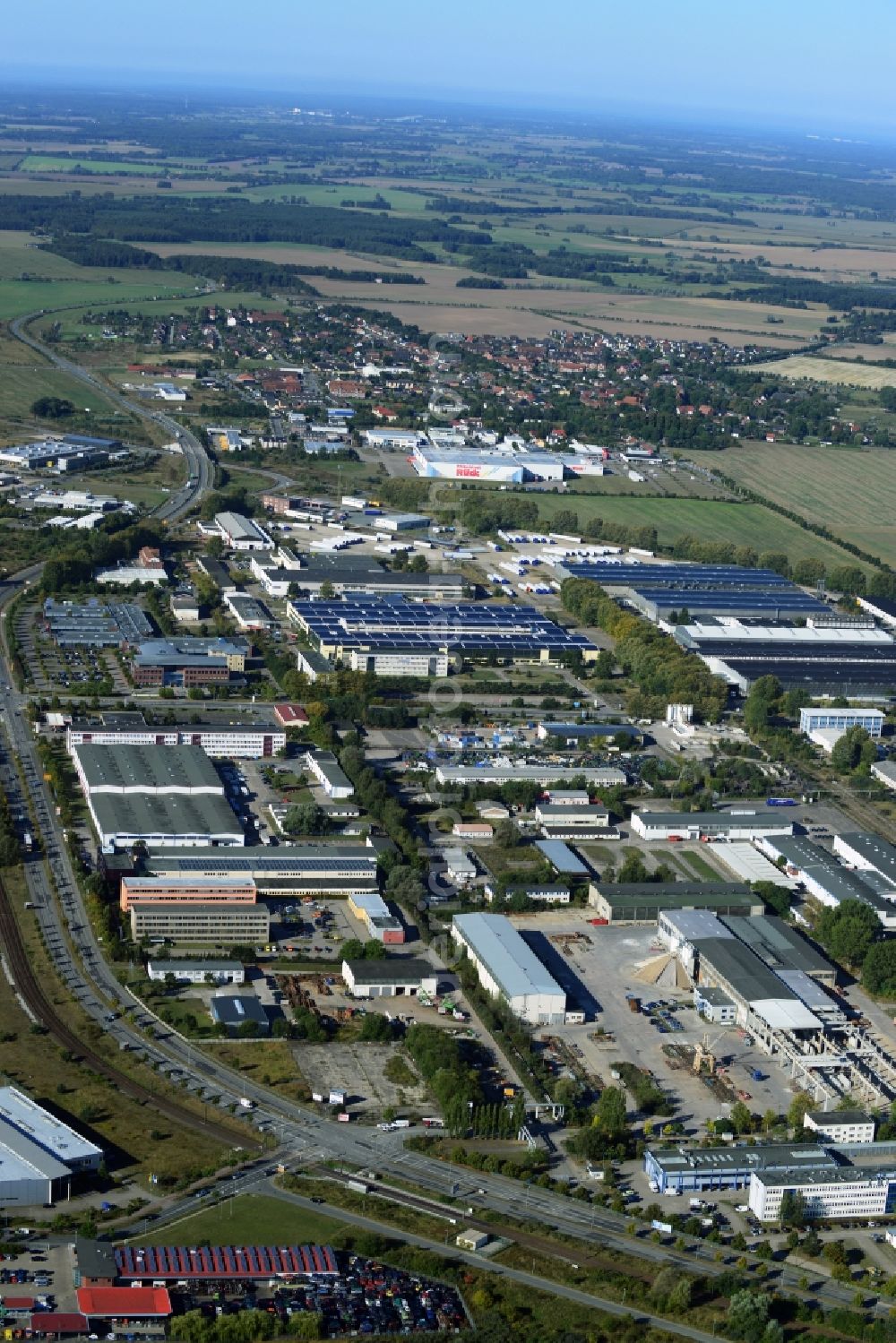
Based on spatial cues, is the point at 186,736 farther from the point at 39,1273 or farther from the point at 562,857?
the point at 39,1273

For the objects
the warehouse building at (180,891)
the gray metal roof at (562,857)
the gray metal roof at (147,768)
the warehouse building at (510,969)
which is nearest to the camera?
the warehouse building at (510,969)

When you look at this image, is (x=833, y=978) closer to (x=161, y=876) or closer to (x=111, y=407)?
(x=161, y=876)

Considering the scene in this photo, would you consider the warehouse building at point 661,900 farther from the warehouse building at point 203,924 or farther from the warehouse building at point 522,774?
the warehouse building at point 203,924

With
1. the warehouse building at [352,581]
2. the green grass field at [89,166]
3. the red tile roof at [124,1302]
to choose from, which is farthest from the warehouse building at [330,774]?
the green grass field at [89,166]

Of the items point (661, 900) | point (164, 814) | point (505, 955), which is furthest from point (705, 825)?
point (164, 814)

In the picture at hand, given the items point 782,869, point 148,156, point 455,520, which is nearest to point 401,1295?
point 782,869
